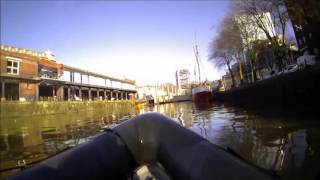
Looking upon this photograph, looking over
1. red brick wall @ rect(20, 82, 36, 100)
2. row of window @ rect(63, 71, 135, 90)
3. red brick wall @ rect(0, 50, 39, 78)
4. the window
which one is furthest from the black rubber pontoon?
row of window @ rect(63, 71, 135, 90)

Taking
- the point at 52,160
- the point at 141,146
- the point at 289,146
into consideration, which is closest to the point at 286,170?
the point at 289,146

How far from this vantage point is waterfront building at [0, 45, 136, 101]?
106 ft

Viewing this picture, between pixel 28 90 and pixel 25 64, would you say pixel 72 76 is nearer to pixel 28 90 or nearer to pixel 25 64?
pixel 25 64

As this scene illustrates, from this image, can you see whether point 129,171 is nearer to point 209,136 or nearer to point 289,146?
point 289,146

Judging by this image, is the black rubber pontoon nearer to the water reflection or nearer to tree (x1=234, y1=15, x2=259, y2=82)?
the water reflection

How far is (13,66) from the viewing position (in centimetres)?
3316

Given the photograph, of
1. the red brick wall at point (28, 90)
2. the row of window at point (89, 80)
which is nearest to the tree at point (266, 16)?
the red brick wall at point (28, 90)

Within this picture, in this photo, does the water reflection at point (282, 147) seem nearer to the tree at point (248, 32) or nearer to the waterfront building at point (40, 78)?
the tree at point (248, 32)

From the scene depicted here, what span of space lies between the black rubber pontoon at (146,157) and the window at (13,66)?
33.8 m

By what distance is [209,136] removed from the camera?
24.1ft

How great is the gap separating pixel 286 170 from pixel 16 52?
36468 millimetres

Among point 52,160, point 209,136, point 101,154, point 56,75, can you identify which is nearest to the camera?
point 52,160

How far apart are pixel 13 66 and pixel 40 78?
3755mm

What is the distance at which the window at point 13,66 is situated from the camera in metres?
32.5
